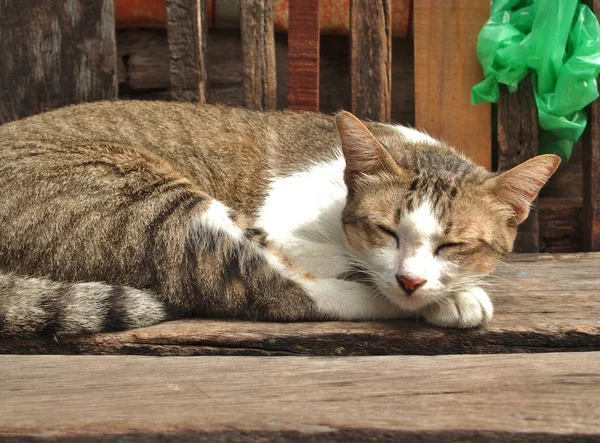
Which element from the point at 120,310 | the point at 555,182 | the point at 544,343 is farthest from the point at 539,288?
the point at 120,310

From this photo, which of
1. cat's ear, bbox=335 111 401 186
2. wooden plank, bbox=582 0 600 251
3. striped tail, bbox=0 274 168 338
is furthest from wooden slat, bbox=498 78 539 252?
striped tail, bbox=0 274 168 338

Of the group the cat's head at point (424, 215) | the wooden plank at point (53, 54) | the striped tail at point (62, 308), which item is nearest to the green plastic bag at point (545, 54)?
the cat's head at point (424, 215)

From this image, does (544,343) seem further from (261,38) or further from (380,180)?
(261,38)

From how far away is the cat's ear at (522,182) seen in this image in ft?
8.72

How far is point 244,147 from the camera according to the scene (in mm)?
3461

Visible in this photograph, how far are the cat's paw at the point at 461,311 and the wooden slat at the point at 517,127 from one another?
1601 mm

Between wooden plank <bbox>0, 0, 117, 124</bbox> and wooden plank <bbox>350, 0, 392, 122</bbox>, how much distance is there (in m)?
1.42

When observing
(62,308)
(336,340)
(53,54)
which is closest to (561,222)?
(336,340)

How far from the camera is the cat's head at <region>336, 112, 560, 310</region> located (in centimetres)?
256

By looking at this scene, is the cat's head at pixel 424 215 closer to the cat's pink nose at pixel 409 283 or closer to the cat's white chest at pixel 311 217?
the cat's pink nose at pixel 409 283

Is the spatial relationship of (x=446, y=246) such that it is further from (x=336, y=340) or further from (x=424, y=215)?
(x=336, y=340)

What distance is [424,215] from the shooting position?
2.60 meters

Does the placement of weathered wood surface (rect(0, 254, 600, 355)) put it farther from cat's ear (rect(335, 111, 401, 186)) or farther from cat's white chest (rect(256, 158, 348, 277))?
cat's ear (rect(335, 111, 401, 186))

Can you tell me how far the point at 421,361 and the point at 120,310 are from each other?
117cm
